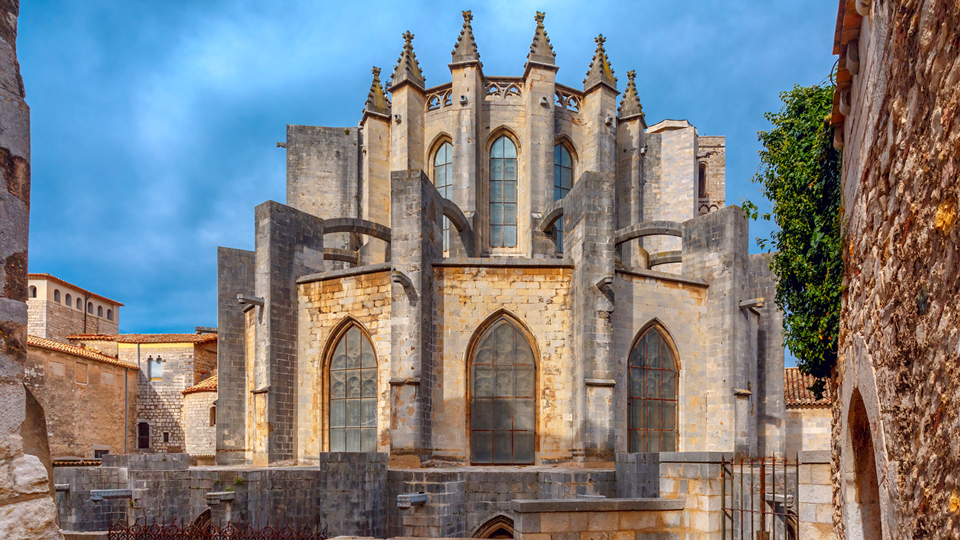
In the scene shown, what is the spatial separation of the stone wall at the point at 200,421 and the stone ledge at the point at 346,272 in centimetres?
1570

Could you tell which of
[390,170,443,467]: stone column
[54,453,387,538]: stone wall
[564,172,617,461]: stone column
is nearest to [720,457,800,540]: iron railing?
[564,172,617,461]: stone column

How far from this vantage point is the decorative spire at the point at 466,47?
20341 mm

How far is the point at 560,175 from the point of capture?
21.0m

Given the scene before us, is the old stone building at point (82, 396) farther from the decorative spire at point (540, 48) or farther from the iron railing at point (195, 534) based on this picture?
the decorative spire at point (540, 48)

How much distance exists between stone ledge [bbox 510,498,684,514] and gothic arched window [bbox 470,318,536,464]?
26.2 feet

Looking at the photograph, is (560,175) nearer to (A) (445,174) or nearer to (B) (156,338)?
(A) (445,174)

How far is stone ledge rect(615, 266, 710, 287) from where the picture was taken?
50.4 ft

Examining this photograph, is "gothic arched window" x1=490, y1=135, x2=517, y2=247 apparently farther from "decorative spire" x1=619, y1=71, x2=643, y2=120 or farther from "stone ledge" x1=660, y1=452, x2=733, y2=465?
"stone ledge" x1=660, y1=452, x2=733, y2=465

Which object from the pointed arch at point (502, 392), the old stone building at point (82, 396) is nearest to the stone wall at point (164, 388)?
the old stone building at point (82, 396)

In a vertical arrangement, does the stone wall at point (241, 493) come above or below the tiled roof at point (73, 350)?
below

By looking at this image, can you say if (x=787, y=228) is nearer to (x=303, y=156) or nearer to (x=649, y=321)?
(x=649, y=321)

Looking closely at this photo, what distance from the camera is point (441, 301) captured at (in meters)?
15.0

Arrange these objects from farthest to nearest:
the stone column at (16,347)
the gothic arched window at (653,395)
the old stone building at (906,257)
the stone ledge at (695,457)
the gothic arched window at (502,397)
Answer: the gothic arched window at (653,395) < the gothic arched window at (502,397) < the stone ledge at (695,457) < the old stone building at (906,257) < the stone column at (16,347)

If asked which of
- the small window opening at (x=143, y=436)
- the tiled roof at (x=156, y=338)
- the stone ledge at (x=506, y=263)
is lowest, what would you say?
the small window opening at (x=143, y=436)
